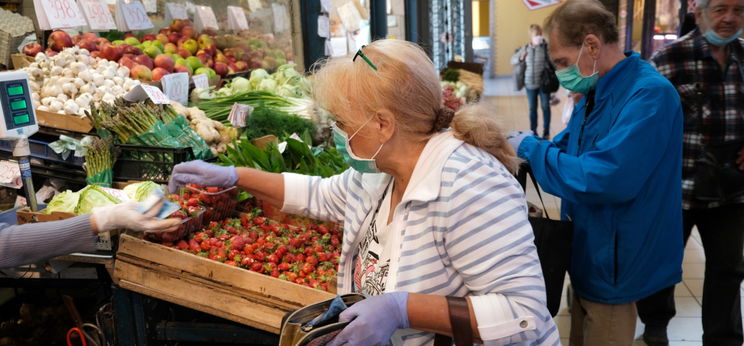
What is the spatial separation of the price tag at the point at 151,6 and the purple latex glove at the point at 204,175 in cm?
290

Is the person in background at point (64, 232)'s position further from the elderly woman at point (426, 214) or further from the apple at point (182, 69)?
the apple at point (182, 69)

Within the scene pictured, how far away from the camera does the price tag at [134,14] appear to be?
4.38m

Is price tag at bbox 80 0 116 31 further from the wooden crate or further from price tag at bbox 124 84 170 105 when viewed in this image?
the wooden crate

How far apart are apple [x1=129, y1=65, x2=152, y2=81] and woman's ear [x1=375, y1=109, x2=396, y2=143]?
2.66m

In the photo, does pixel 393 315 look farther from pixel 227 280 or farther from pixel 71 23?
pixel 71 23

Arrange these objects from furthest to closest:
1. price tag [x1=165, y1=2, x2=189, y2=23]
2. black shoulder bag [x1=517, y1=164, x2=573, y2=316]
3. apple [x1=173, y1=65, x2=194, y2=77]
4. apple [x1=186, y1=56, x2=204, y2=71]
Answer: price tag [x1=165, y1=2, x2=189, y2=23], apple [x1=186, y1=56, x2=204, y2=71], apple [x1=173, y1=65, x2=194, y2=77], black shoulder bag [x1=517, y1=164, x2=573, y2=316]

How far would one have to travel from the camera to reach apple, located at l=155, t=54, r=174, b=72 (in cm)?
422

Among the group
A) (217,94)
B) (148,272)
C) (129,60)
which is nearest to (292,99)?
(217,94)

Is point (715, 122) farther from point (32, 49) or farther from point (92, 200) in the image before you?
point (32, 49)

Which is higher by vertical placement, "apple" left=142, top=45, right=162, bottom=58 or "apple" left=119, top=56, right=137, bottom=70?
"apple" left=142, top=45, right=162, bottom=58

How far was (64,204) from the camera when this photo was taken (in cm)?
249

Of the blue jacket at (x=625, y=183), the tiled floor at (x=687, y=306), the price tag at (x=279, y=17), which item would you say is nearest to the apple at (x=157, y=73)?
the price tag at (x=279, y=17)

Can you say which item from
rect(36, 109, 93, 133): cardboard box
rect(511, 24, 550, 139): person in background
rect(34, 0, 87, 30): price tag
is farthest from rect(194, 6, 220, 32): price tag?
rect(511, 24, 550, 139): person in background

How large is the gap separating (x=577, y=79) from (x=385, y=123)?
1.26 metres
